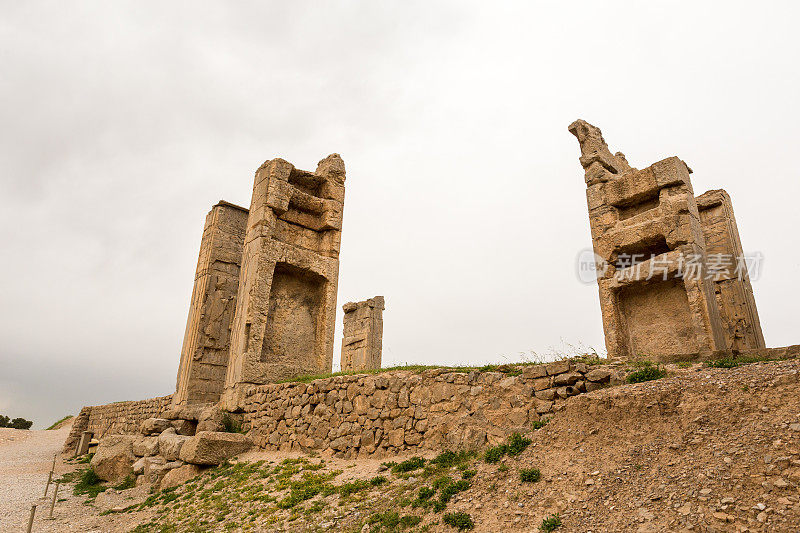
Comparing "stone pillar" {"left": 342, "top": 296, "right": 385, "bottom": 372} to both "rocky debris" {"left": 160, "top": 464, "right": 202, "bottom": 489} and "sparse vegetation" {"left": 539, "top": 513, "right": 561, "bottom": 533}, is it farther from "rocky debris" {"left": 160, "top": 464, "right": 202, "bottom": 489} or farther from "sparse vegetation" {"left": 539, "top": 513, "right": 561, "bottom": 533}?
"sparse vegetation" {"left": 539, "top": 513, "right": 561, "bottom": 533}

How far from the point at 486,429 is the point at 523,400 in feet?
2.01

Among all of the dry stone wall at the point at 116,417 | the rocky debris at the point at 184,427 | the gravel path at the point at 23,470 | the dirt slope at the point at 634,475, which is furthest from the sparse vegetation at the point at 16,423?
the dirt slope at the point at 634,475

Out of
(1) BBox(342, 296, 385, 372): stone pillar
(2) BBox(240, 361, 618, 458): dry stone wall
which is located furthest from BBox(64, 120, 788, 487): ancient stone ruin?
(1) BBox(342, 296, 385, 372): stone pillar

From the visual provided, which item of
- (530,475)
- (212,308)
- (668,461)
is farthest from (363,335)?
(668,461)

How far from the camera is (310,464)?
26.2 feet

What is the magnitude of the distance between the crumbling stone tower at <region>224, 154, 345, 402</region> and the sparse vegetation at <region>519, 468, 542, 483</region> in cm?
742

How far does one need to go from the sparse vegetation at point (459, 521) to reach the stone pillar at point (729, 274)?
998 cm

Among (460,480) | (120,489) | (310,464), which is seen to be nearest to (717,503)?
(460,480)

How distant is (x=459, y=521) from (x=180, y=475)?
6889 millimetres

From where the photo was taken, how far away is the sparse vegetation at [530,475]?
4992mm

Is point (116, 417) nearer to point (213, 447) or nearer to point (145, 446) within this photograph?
point (145, 446)

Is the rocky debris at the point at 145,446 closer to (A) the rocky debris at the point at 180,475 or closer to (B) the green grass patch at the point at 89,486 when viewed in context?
(B) the green grass patch at the point at 89,486

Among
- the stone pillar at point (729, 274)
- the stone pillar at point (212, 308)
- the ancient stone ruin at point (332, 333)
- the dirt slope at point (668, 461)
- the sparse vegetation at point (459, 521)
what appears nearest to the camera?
the dirt slope at point (668, 461)

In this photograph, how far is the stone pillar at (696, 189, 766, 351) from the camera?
39.9 feet
